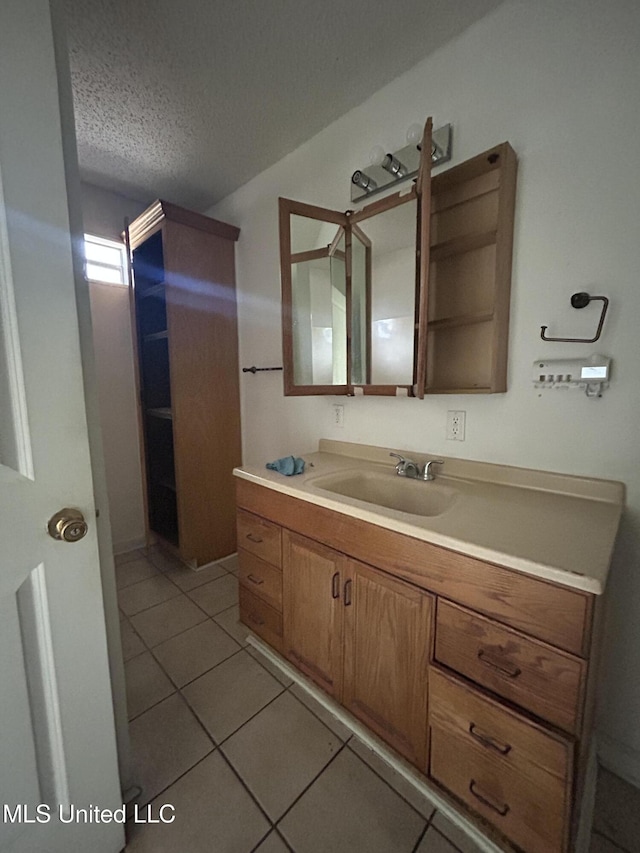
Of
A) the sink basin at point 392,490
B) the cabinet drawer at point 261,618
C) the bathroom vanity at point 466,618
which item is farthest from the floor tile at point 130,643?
the sink basin at point 392,490

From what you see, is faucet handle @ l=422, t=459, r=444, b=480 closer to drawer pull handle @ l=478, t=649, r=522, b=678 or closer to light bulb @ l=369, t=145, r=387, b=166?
drawer pull handle @ l=478, t=649, r=522, b=678

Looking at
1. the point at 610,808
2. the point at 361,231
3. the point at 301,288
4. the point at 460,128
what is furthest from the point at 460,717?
the point at 460,128

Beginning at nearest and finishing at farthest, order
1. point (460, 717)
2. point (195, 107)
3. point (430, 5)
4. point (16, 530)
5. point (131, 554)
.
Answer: point (16, 530)
point (460, 717)
point (430, 5)
point (195, 107)
point (131, 554)

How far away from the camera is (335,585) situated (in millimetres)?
1186

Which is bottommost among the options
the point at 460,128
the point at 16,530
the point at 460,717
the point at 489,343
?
the point at 460,717

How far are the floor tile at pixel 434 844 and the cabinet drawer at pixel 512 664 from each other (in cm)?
50

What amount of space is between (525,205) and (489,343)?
0.47 metres

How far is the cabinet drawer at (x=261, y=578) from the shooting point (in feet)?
4.72

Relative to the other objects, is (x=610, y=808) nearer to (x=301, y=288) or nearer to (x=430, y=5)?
(x=301, y=288)

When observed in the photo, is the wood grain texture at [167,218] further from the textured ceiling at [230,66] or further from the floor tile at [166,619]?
the floor tile at [166,619]

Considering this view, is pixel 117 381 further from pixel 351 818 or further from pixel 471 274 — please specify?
pixel 351 818

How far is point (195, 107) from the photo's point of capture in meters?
1.58

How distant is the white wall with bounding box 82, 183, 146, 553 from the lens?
2.35 metres

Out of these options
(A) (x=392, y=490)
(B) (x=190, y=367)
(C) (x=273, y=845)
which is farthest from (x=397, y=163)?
(C) (x=273, y=845)
